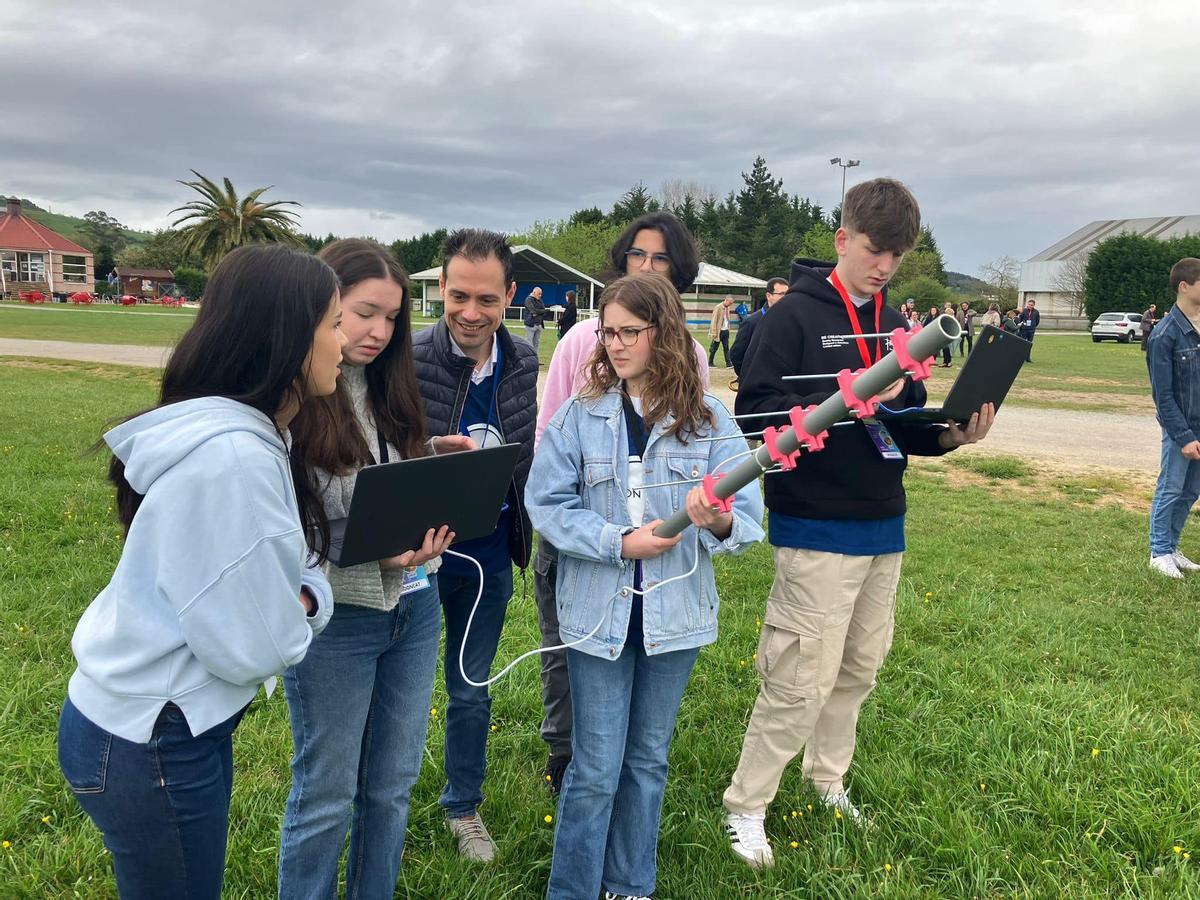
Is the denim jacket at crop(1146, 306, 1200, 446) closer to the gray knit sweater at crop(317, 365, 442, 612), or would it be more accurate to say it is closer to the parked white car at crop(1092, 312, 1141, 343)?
the gray knit sweater at crop(317, 365, 442, 612)

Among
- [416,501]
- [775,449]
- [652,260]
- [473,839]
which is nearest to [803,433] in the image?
[775,449]

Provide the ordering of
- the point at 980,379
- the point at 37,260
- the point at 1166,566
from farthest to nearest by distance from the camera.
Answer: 1. the point at 37,260
2. the point at 1166,566
3. the point at 980,379

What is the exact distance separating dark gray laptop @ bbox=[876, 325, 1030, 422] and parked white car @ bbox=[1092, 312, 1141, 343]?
1738 inches

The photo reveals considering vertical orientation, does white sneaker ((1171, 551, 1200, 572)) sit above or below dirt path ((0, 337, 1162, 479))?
below

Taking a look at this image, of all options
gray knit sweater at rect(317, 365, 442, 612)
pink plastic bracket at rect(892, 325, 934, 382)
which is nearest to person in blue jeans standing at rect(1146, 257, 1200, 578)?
pink plastic bracket at rect(892, 325, 934, 382)

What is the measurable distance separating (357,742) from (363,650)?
0.82 ft

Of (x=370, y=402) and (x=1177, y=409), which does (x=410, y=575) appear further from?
(x=1177, y=409)

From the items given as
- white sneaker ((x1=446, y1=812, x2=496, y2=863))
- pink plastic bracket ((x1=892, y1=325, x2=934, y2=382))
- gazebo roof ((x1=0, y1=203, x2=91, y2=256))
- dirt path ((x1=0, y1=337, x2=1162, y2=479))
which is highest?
gazebo roof ((x1=0, y1=203, x2=91, y2=256))

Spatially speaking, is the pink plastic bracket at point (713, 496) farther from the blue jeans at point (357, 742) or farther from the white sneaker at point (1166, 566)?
the white sneaker at point (1166, 566)

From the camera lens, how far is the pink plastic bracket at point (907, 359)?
151 centimetres

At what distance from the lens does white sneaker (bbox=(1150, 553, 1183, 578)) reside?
6.17 metres

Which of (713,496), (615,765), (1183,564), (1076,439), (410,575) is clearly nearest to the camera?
(713,496)

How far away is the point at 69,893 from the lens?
2.75 metres

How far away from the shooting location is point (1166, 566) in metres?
6.25
